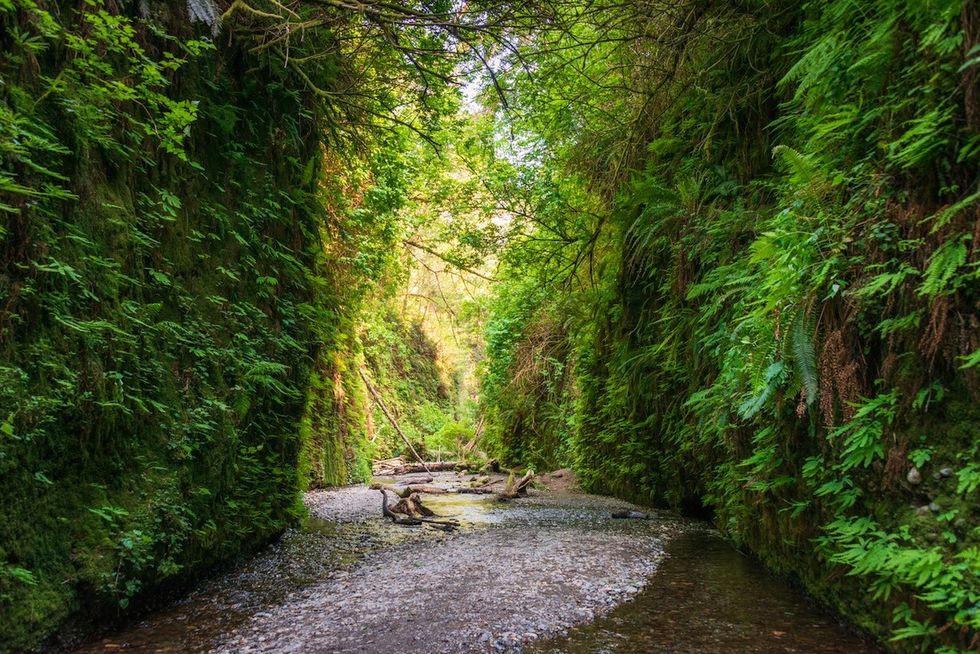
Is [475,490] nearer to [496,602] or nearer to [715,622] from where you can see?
[496,602]

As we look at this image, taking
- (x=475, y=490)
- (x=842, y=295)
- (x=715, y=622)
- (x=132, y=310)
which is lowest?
(x=475, y=490)

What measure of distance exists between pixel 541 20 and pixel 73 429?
5.09m

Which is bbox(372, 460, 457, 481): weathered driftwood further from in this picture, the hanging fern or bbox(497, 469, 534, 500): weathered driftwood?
the hanging fern

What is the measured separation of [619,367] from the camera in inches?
302

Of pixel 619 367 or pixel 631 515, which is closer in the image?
pixel 631 515

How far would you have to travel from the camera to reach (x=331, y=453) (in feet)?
34.3

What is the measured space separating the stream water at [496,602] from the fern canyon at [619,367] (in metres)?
0.03

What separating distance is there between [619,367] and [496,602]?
188 inches

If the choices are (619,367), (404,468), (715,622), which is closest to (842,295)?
(715,622)

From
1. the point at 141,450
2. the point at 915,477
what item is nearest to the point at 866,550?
the point at 915,477

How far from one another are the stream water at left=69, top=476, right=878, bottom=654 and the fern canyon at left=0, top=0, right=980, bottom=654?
0.03 meters

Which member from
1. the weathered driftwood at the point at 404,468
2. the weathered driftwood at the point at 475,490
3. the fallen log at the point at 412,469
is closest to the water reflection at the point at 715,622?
the weathered driftwood at the point at 475,490

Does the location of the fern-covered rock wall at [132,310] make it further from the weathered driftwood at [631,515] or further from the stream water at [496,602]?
the weathered driftwood at [631,515]

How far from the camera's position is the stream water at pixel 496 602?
112 inches
